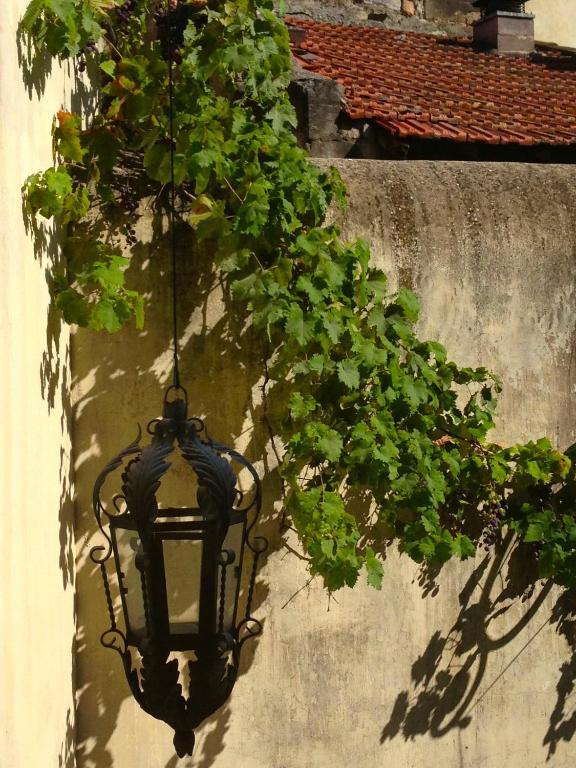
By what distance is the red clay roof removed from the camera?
6543mm

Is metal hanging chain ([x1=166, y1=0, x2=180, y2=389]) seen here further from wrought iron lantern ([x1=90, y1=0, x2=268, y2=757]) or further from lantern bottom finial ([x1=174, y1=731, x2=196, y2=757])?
lantern bottom finial ([x1=174, y1=731, x2=196, y2=757])

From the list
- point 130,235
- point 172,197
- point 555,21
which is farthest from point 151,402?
point 555,21

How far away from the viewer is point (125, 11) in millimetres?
3605

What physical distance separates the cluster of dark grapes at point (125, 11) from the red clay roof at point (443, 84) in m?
2.93

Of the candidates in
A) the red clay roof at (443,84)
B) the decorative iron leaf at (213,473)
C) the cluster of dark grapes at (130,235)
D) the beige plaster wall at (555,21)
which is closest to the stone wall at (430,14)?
the beige plaster wall at (555,21)

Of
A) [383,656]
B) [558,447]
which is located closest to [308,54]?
[558,447]

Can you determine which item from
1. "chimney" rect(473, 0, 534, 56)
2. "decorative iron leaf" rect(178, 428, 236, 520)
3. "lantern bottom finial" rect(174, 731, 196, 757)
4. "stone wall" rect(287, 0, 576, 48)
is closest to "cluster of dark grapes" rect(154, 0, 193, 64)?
"decorative iron leaf" rect(178, 428, 236, 520)

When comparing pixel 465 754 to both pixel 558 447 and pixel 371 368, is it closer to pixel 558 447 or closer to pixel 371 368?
pixel 558 447

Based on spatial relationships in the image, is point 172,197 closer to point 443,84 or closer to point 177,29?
point 177,29

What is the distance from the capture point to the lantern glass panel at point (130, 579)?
2.92 m

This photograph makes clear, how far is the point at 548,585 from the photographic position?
4.02 meters

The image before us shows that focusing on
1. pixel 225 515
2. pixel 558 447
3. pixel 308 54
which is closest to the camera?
pixel 225 515

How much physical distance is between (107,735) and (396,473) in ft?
4.25

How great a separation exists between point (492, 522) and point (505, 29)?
20.9 feet
